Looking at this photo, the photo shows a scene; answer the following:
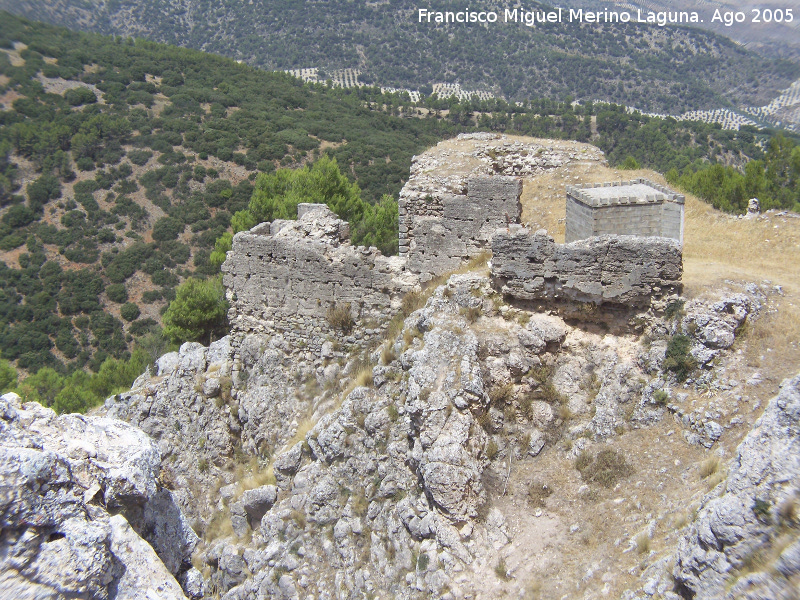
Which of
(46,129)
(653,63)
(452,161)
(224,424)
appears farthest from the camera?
(653,63)

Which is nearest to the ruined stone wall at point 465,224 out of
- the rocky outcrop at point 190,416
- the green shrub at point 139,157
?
the rocky outcrop at point 190,416

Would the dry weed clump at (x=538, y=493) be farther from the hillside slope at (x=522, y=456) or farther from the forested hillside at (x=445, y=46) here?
the forested hillside at (x=445, y=46)

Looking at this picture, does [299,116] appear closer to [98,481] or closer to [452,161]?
[452,161]

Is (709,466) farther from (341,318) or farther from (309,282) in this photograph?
(309,282)

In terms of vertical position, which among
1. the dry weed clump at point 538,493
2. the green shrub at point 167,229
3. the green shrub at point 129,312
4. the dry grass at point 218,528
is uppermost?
the dry weed clump at point 538,493

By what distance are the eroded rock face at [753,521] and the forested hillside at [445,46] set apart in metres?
78.8

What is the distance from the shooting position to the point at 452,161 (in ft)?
70.9

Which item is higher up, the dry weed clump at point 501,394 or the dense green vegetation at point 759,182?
the dense green vegetation at point 759,182

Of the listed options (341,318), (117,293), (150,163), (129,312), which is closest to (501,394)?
(341,318)

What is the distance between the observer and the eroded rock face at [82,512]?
18.4 ft

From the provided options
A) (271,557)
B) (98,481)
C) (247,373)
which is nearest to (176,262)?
(247,373)

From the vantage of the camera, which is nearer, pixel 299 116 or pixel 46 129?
pixel 46 129

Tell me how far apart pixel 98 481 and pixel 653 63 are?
97.5m

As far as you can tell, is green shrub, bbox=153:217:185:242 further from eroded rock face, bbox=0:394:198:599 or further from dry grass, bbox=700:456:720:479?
dry grass, bbox=700:456:720:479
